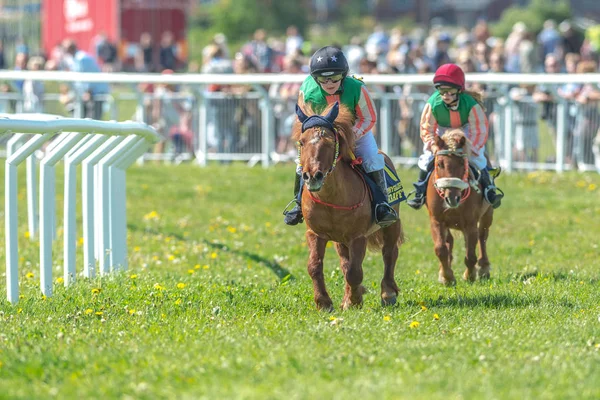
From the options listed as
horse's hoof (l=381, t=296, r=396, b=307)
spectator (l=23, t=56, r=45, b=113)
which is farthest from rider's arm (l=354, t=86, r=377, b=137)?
spectator (l=23, t=56, r=45, b=113)

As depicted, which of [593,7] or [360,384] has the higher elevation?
[593,7]

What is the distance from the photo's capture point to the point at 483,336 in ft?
23.5

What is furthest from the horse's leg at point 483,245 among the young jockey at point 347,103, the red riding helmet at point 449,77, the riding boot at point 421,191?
the young jockey at point 347,103

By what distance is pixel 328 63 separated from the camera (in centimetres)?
845

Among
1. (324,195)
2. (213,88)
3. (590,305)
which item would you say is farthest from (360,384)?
(213,88)

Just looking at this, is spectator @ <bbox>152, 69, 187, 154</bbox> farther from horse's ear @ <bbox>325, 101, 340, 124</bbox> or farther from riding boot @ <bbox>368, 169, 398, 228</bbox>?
horse's ear @ <bbox>325, 101, 340, 124</bbox>

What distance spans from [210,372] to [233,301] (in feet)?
8.75

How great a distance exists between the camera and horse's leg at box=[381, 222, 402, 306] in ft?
29.5

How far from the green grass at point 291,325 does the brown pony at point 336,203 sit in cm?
→ 26

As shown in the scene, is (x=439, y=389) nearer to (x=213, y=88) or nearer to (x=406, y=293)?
(x=406, y=293)

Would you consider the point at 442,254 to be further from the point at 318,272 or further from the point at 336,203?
the point at 336,203

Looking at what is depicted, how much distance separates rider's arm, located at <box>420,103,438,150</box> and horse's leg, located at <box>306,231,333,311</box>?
1964 millimetres

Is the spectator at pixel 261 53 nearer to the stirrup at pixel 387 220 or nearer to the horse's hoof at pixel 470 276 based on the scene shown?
the horse's hoof at pixel 470 276

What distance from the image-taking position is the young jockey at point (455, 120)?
33.4 feet
